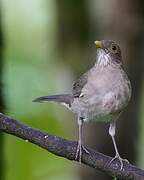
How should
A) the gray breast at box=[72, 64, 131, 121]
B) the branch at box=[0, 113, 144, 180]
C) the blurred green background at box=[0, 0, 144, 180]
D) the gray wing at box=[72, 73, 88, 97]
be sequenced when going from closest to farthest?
the branch at box=[0, 113, 144, 180] < the gray breast at box=[72, 64, 131, 121] < the gray wing at box=[72, 73, 88, 97] < the blurred green background at box=[0, 0, 144, 180]

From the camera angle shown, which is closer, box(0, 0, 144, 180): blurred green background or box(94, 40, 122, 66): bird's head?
box(94, 40, 122, 66): bird's head

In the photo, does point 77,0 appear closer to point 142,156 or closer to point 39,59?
point 39,59

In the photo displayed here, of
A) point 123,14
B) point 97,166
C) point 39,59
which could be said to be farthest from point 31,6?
point 97,166

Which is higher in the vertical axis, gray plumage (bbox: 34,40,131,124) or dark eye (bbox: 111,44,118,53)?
dark eye (bbox: 111,44,118,53)

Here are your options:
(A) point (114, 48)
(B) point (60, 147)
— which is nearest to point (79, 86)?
(A) point (114, 48)

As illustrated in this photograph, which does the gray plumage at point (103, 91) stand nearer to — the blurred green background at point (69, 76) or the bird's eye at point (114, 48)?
the bird's eye at point (114, 48)

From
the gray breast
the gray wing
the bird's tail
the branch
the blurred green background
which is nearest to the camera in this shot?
the branch

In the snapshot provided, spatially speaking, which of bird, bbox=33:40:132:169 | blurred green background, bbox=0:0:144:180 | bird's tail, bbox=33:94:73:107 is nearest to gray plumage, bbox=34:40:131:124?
bird, bbox=33:40:132:169

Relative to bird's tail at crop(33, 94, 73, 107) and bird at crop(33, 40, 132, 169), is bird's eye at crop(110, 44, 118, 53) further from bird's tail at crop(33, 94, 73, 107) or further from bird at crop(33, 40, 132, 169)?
bird's tail at crop(33, 94, 73, 107)
